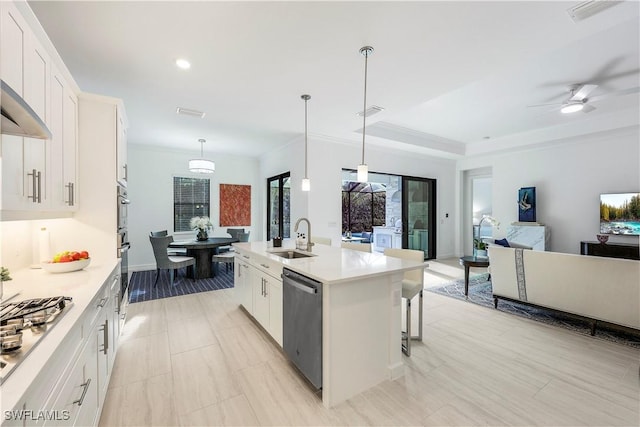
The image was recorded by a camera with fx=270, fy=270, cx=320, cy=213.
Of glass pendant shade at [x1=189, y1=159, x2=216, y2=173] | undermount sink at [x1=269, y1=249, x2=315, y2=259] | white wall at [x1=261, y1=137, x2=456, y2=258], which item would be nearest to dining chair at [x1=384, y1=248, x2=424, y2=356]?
undermount sink at [x1=269, y1=249, x2=315, y2=259]

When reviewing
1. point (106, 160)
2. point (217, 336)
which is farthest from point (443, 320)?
point (106, 160)

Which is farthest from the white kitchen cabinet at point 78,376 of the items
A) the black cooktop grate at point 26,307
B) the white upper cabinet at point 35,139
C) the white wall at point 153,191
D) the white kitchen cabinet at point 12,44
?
the white wall at point 153,191

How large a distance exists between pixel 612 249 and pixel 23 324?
7396 mm

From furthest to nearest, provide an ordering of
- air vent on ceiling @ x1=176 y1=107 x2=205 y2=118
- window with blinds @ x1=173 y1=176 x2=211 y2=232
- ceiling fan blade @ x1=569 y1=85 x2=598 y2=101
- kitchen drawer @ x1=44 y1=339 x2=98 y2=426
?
1. window with blinds @ x1=173 y1=176 x2=211 y2=232
2. air vent on ceiling @ x1=176 y1=107 x2=205 y2=118
3. ceiling fan blade @ x1=569 y1=85 x2=598 y2=101
4. kitchen drawer @ x1=44 y1=339 x2=98 y2=426

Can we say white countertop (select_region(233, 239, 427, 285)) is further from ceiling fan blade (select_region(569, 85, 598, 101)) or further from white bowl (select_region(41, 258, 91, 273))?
ceiling fan blade (select_region(569, 85, 598, 101))

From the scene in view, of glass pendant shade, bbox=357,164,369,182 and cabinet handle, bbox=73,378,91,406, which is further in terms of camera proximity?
glass pendant shade, bbox=357,164,369,182

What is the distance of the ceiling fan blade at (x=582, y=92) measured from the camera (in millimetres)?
3261

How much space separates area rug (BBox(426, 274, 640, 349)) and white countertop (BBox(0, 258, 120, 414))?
4.44 metres

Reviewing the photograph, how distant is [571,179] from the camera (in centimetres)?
557

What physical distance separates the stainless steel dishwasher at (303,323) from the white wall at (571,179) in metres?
6.16

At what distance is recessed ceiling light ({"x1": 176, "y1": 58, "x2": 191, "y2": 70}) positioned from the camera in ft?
8.66

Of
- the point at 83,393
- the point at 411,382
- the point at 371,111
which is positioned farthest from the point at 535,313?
the point at 83,393

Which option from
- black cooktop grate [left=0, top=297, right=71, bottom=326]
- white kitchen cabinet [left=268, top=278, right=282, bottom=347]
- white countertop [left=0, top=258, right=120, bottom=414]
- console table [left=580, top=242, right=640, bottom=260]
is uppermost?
black cooktop grate [left=0, top=297, right=71, bottom=326]

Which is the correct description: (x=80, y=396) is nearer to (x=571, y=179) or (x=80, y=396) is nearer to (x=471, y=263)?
(x=471, y=263)
